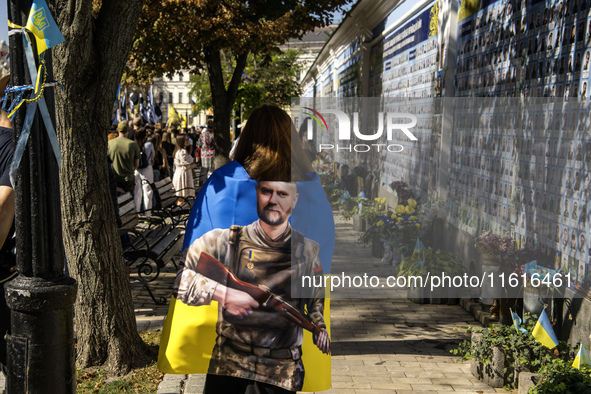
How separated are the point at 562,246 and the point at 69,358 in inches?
139

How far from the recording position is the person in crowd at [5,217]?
11.4 ft

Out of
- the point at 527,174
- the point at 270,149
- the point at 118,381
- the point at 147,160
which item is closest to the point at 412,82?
the point at 147,160

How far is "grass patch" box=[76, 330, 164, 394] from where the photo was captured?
4828mm

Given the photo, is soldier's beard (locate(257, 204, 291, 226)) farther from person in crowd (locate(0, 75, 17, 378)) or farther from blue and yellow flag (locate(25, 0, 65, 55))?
person in crowd (locate(0, 75, 17, 378))

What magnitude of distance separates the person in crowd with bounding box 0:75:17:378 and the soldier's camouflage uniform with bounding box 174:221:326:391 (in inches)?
44.3

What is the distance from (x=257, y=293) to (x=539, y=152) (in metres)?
2.45

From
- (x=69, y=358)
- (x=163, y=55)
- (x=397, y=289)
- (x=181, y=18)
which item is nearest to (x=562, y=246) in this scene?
(x=397, y=289)

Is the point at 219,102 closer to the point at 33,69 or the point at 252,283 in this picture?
the point at 33,69

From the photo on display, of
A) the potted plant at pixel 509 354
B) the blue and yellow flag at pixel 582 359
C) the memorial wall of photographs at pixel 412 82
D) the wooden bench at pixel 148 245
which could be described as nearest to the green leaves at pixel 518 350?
the potted plant at pixel 509 354

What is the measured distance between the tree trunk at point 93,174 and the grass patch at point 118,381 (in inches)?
3.4

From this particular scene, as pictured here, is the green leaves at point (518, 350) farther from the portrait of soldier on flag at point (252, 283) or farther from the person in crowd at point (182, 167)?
the person in crowd at point (182, 167)

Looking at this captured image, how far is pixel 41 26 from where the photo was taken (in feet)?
10.2

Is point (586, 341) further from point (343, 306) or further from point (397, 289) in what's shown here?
point (343, 306)

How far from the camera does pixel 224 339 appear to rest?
2.98m
